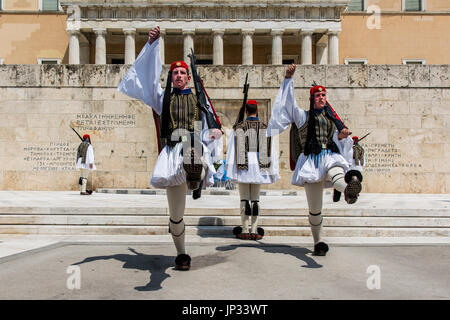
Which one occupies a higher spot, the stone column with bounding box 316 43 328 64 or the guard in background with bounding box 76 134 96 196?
the stone column with bounding box 316 43 328 64

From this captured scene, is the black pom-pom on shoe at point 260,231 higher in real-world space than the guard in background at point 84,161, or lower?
lower

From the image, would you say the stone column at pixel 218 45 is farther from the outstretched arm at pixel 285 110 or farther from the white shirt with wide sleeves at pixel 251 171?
the outstretched arm at pixel 285 110

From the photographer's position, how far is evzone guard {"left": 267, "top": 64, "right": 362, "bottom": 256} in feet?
17.1

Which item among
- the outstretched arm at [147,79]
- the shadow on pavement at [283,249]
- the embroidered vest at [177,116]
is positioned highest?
the outstretched arm at [147,79]

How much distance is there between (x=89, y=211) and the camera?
7.89 metres

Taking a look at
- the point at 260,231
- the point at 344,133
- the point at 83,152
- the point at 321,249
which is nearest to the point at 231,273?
the point at 321,249

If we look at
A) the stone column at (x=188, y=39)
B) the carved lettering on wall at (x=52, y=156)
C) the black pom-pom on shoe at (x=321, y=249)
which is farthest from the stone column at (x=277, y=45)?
the black pom-pom on shoe at (x=321, y=249)

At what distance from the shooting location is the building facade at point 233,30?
40.4 meters

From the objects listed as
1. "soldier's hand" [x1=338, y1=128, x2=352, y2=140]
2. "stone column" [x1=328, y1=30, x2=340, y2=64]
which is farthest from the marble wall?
"stone column" [x1=328, y1=30, x2=340, y2=64]

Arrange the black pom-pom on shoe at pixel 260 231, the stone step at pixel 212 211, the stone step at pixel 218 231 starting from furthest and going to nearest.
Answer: the stone step at pixel 212 211
the stone step at pixel 218 231
the black pom-pom on shoe at pixel 260 231

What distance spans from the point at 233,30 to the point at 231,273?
1537 inches

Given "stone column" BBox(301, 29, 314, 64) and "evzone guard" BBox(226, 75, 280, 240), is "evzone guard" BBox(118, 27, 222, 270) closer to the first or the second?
"evzone guard" BBox(226, 75, 280, 240)

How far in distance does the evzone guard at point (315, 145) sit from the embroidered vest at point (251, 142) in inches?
50.3

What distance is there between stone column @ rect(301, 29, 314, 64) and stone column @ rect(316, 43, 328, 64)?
257cm
